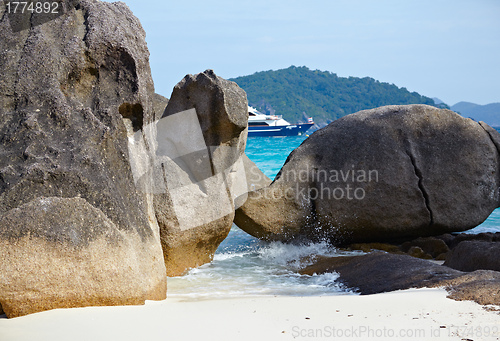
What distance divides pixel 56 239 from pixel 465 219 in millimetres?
5002

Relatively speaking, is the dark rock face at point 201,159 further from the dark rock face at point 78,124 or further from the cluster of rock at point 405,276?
the cluster of rock at point 405,276

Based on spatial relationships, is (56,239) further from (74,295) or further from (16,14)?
(16,14)

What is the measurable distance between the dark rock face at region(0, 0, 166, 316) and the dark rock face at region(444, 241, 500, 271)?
101 inches

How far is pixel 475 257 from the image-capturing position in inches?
178

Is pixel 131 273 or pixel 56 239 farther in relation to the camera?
pixel 131 273

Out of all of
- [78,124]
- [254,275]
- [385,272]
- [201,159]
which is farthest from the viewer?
[201,159]

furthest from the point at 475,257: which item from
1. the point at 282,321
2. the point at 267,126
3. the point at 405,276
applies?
the point at 267,126

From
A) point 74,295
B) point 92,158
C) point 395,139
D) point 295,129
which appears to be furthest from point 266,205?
point 295,129

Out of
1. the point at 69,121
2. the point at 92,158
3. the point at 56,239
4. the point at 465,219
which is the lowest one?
the point at 465,219

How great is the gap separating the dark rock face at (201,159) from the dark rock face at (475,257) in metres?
2.13

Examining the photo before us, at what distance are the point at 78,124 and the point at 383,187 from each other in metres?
3.84

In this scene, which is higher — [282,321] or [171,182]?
[171,182]

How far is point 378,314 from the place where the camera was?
2.65 m

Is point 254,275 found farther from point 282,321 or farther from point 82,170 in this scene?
point 282,321
